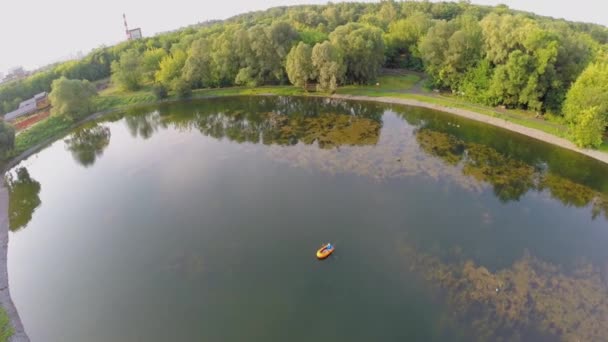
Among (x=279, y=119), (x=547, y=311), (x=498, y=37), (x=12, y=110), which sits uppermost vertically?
(x=498, y=37)

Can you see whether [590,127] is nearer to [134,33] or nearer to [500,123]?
[500,123]

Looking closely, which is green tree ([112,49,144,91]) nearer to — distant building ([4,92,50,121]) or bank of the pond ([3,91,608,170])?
bank of the pond ([3,91,608,170])

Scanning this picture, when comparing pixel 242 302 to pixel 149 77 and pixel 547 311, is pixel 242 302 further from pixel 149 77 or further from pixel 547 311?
pixel 149 77

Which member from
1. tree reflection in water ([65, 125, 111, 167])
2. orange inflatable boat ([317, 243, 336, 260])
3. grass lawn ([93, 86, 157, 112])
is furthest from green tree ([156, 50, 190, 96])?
orange inflatable boat ([317, 243, 336, 260])

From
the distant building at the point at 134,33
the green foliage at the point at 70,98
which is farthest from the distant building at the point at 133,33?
the green foliage at the point at 70,98

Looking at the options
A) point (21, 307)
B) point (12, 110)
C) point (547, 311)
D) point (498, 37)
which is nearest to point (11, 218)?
point (21, 307)

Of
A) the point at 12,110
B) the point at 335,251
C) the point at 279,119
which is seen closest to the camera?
the point at 335,251

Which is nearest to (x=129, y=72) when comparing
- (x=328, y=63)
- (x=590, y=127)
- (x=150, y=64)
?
(x=150, y=64)
